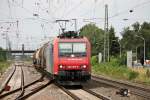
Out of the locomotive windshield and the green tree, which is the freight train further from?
the green tree

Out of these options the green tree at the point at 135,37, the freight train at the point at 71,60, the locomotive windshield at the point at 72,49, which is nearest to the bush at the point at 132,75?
the freight train at the point at 71,60

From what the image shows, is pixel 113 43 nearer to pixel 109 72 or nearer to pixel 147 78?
pixel 109 72

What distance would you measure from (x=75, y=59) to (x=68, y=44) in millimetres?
1031

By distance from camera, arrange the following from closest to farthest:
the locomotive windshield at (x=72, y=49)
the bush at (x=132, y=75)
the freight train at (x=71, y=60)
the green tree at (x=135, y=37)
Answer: the freight train at (x=71, y=60) < the locomotive windshield at (x=72, y=49) < the bush at (x=132, y=75) < the green tree at (x=135, y=37)

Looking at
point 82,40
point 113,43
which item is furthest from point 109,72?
point 113,43

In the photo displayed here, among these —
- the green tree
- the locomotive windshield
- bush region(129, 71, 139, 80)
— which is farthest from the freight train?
the green tree

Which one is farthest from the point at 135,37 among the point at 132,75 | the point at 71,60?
the point at 71,60

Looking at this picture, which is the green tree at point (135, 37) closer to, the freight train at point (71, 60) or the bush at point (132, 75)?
the bush at point (132, 75)

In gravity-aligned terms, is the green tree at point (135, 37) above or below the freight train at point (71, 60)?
above

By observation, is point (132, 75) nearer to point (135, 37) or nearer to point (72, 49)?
point (72, 49)

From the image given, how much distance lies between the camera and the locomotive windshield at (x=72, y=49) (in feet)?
82.9

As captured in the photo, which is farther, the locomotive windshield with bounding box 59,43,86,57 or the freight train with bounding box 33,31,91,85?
the locomotive windshield with bounding box 59,43,86,57

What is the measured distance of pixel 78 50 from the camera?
25328 millimetres

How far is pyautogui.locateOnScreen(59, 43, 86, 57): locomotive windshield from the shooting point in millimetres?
25266
